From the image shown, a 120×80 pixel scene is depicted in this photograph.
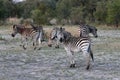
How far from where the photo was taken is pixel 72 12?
57.8 m

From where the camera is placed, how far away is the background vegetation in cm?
5072

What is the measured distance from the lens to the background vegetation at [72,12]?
5072 centimetres

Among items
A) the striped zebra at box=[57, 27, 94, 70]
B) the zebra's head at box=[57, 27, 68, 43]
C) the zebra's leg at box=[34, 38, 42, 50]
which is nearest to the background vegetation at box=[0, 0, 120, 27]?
the zebra's leg at box=[34, 38, 42, 50]

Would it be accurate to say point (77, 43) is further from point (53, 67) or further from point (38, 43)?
point (38, 43)

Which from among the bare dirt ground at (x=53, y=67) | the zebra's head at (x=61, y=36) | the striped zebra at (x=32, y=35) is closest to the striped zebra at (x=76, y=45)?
the zebra's head at (x=61, y=36)

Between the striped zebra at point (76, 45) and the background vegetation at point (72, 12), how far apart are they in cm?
3534

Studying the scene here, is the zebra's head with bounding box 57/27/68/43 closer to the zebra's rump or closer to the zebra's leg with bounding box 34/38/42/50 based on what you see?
the zebra's rump

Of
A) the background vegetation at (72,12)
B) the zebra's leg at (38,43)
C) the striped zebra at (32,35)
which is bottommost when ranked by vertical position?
the background vegetation at (72,12)

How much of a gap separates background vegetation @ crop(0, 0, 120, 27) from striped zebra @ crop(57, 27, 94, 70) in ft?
116

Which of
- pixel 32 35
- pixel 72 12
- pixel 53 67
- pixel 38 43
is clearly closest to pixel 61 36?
pixel 53 67

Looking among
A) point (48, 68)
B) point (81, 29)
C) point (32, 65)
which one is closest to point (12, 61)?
point (32, 65)

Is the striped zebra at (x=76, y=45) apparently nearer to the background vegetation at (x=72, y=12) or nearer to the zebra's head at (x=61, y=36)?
the zebra's head at (x=61, y=36)

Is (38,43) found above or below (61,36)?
below

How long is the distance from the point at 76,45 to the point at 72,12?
44.0 m
